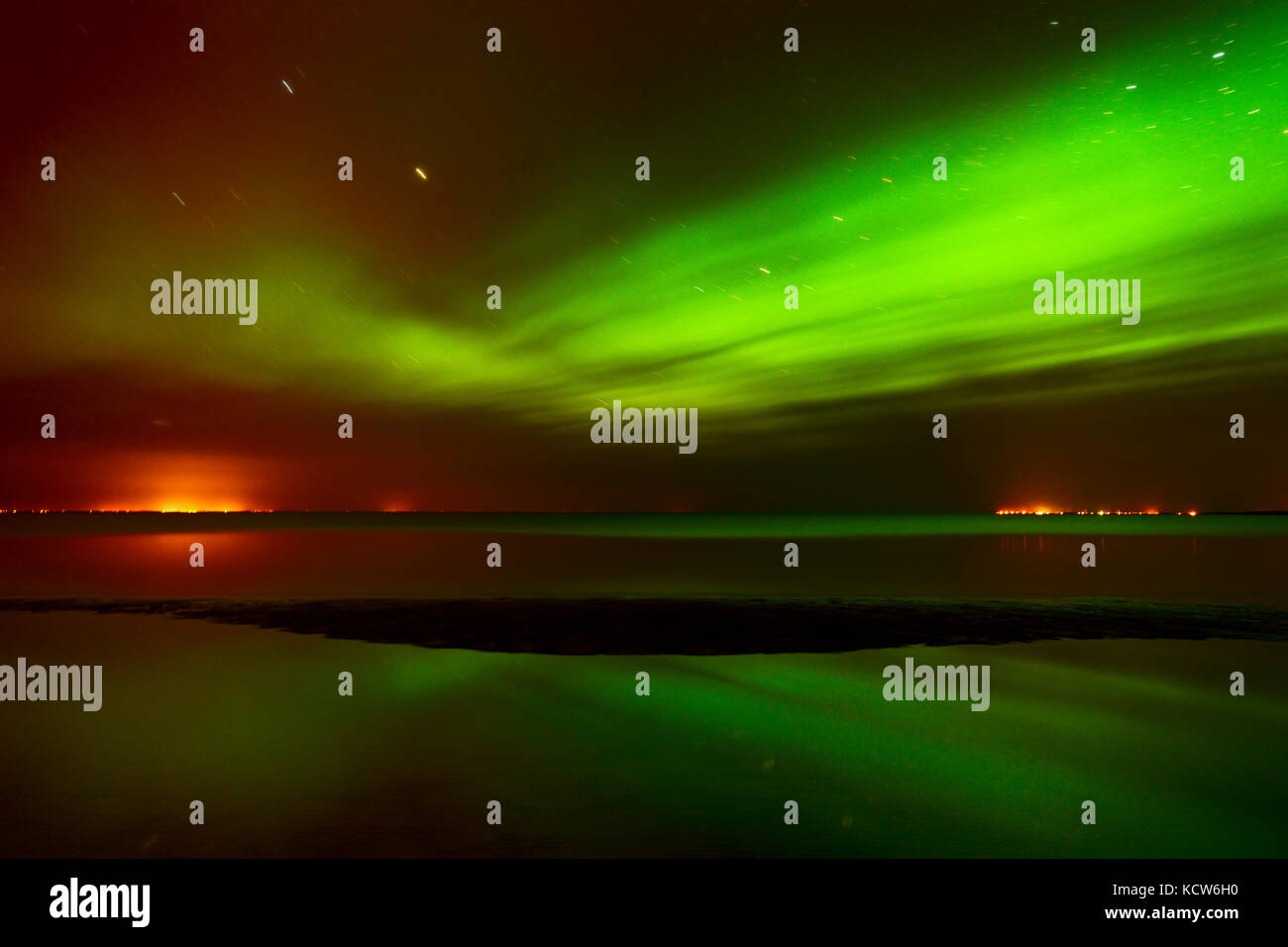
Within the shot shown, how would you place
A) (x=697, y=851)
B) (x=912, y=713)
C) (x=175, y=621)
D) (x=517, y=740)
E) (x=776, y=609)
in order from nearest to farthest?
(x=697, y=851), (x=517, y=740), (x=912, y=713), (x=175, y=621), (x=776, y=609)

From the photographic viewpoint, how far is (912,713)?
30.8ft

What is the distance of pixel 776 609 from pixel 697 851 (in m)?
12.4

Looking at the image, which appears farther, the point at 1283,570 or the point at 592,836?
the point at 1283,570

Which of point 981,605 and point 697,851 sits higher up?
point 981,605
